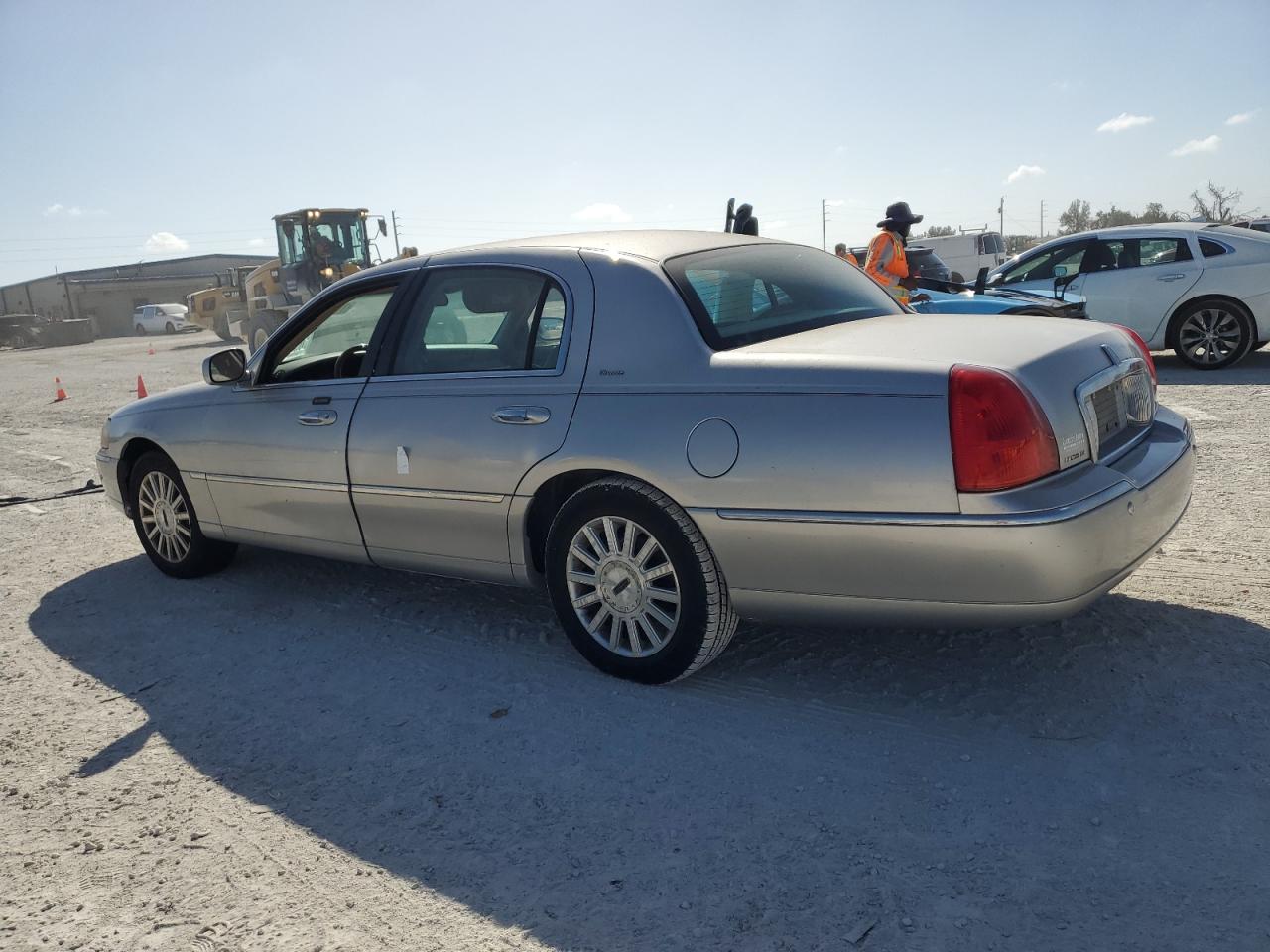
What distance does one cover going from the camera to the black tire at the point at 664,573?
3385 millimetres

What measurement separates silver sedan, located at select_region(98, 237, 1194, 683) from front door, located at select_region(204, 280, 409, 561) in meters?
0.01

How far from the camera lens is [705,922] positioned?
238 centimetres

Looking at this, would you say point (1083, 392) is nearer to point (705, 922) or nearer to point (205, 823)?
point (705, 922)

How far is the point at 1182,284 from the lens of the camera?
10.4 meters

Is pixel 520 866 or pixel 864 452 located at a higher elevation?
pixel 864 452

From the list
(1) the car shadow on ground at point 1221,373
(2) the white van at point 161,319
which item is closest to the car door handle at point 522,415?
(1) the car shadow on ground at point 1221,373

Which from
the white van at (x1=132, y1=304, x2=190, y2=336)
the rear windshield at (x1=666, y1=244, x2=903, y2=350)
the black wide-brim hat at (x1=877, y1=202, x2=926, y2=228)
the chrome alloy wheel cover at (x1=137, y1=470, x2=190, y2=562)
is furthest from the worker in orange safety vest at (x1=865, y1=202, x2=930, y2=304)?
the white van at (x1=132, y1=304, x2=190, y2=336)

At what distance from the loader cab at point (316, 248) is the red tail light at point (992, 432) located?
2334 centimetres

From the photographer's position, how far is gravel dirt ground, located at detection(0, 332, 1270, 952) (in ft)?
7.94

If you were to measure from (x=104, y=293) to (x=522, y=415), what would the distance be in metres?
71.5

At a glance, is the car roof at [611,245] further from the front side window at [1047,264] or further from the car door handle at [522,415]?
the front side window at [1047,264]

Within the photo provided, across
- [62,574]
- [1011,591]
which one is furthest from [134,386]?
[1011,591]

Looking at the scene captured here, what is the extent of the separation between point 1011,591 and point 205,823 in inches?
94.4

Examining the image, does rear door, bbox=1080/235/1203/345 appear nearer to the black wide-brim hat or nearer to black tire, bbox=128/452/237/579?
the black wide-brim hat
